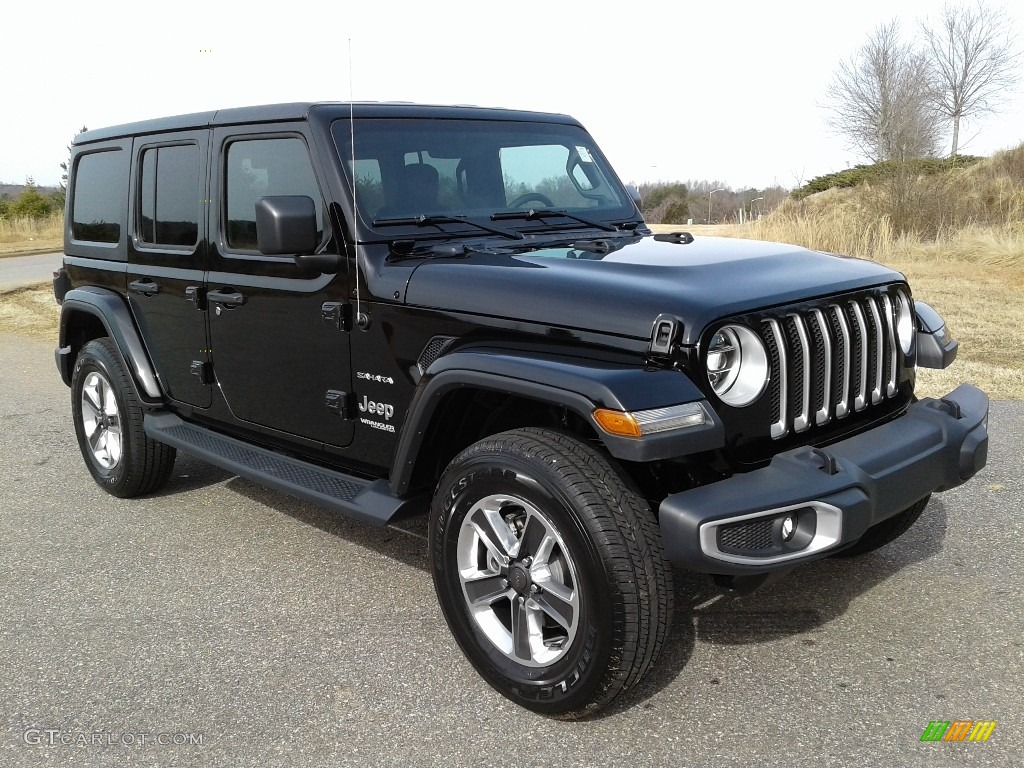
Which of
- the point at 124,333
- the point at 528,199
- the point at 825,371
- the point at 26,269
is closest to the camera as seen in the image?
the point at 825,371

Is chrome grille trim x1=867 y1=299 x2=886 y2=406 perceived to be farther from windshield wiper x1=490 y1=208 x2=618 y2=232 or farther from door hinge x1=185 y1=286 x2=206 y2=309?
door hinge x1=185 y1=286 x2=206 y2=309

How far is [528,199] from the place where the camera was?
13.7 feet

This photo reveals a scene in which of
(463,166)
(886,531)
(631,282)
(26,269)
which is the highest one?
(463,166)

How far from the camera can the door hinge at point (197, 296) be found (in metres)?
4.32

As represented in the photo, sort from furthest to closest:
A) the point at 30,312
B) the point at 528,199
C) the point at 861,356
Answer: the point at 30,312 < the point at 528,199 < the point at 861,356

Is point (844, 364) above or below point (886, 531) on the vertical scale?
above

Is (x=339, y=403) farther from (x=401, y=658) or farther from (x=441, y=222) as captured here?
(x=401, y=658)

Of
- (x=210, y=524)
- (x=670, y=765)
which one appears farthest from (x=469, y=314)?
(x=210, y=524)

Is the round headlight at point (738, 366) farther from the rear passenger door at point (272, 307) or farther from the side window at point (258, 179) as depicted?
the side window at point (258, 179)

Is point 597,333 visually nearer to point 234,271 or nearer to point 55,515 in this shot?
point 234,271

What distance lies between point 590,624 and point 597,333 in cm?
87

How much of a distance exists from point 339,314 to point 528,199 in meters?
1.06

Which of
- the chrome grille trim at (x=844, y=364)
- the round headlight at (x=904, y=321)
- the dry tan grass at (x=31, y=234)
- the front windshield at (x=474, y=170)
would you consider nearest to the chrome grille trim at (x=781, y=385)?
the chrome grille trim at (x=844, y=364)

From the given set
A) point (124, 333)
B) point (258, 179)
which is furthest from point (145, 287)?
point (258, 179)
